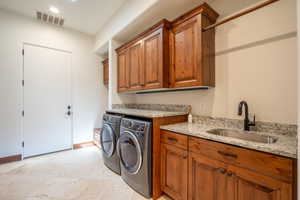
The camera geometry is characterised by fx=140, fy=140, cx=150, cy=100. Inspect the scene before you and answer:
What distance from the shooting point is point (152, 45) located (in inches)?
82.7

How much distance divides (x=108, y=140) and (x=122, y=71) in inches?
52.7

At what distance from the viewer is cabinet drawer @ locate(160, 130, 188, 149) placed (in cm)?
143

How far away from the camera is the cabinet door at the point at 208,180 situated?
1.11 m

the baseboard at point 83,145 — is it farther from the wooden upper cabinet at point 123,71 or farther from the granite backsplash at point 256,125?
the granite backsplash at point 256,125

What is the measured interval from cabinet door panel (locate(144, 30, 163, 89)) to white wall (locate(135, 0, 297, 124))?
692 mm

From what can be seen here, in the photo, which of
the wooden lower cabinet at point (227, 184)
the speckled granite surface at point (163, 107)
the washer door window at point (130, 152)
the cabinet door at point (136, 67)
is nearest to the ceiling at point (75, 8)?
the cabinet door at point (136, 67)

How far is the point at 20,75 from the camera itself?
9.02 ft

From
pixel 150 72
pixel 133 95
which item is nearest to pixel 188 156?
pixel 150 72

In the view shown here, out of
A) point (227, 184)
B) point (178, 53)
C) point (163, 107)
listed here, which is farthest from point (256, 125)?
point (163, 107)

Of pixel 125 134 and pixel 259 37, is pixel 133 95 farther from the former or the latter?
pixel 259 37

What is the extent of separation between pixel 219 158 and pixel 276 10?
4.96 ft

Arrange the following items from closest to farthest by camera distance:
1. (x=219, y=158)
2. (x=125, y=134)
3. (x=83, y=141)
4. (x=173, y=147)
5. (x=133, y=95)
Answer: (x=219, y=158), (x=173, y=147), (x=125, y=134), (x=133, y=95), (x=83, y=141)

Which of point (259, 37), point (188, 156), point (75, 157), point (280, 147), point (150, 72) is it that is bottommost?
point (75, 157)

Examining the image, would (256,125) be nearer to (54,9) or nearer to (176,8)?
(176,8)
